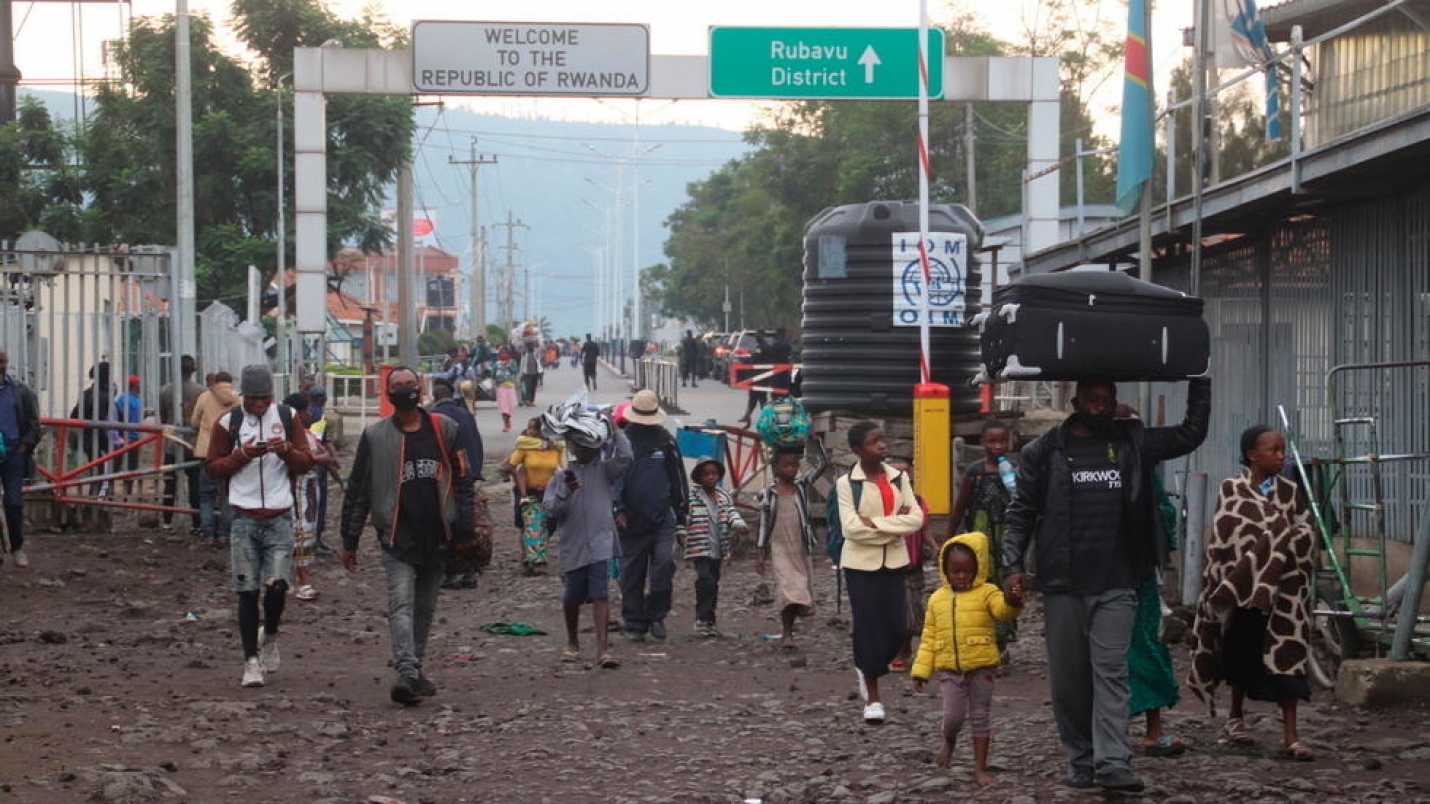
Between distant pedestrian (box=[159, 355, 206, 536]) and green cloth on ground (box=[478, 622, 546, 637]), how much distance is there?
5.28 metres

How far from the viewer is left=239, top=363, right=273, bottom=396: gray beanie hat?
1078 cm

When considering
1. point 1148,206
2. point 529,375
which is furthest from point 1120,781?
point 529,375

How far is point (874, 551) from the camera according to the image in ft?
33.0

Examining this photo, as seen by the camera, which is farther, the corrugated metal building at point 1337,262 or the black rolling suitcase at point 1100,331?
the corrugated metal building at point 1337,262

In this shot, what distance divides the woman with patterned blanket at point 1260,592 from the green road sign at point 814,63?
13.1m

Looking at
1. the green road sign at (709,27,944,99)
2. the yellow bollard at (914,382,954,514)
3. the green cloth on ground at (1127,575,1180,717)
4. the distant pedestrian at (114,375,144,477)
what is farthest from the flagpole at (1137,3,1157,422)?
the distant pedestrian at (114,375,144,477)

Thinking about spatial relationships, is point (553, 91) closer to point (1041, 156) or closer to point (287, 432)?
point (1041, 156)

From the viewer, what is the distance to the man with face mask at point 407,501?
10.2m

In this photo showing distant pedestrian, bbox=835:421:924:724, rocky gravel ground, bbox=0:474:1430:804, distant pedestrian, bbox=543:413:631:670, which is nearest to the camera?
rocky gravel ground, bbox=0:474:1430:804

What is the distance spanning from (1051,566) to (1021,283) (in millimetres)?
1182

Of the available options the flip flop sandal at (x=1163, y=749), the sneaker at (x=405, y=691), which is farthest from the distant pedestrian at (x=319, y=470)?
the flip flop sandal at (x=1163, y=749)

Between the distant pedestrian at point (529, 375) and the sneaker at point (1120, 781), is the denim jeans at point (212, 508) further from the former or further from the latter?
the distant pedestrian at point (529, 375)

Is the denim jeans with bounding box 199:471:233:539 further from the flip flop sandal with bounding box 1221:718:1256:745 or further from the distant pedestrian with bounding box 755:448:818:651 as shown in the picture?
the flip flop sandal with bounding box 1221:718:1256:745

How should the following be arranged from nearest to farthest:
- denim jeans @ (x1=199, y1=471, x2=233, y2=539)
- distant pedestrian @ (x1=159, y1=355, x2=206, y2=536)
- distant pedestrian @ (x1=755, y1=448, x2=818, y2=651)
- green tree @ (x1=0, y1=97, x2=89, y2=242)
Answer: distant pedestrian @ (x1=755, y1=448, x2=818, y2=651), denim jeans @ (x1=199, y1=471, x2=233, y2=539), distant pedestrian @ (x1=159, y1=355, x2=206, y2=536), green tree @ (x1=0, y1=97, x2=89, y2=242)
